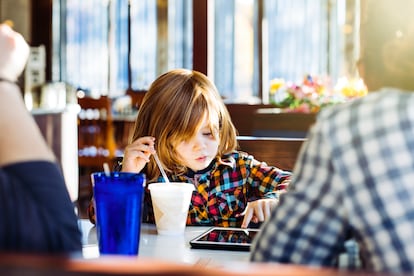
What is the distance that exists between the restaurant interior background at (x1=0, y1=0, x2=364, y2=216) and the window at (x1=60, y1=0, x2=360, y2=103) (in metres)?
0.01

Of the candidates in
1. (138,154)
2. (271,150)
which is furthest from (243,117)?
(138,154)

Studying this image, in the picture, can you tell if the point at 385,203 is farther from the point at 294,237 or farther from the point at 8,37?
the point at 8,37

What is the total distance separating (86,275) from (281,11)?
716cm

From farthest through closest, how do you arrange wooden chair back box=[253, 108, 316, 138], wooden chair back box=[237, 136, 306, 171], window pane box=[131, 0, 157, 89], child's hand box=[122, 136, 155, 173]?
window pane box=[131, 0, 157, 89] → wooden chair back box=[253, 108, 316, 138] → wooden chair back box=[237, 136, 306, 171] → child's hand box=[122, 136, 155, 173]

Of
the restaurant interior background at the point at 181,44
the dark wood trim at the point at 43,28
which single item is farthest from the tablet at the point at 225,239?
the dark wood trim at the point at 43,28

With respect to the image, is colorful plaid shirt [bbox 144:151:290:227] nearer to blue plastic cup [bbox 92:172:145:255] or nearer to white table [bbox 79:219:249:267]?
white table [bbox 79:219:249:267]

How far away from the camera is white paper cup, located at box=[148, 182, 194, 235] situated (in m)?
1.44

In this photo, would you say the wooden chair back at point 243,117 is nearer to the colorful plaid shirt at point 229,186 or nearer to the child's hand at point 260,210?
the colorful plaid shirt at point 229,186

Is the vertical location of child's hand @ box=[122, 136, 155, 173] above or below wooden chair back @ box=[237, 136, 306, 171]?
above

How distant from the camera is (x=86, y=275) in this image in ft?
1.83

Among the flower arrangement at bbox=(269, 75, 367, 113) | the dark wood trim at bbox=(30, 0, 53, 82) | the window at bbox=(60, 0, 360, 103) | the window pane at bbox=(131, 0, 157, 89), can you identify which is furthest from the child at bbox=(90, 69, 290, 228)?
the dark wood trim at bbox=(30, 0, 53, 82)

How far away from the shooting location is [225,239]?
1356 millimetres

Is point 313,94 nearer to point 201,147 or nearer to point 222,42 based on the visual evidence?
point 222,42

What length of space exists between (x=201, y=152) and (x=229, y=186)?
0.42 feet
